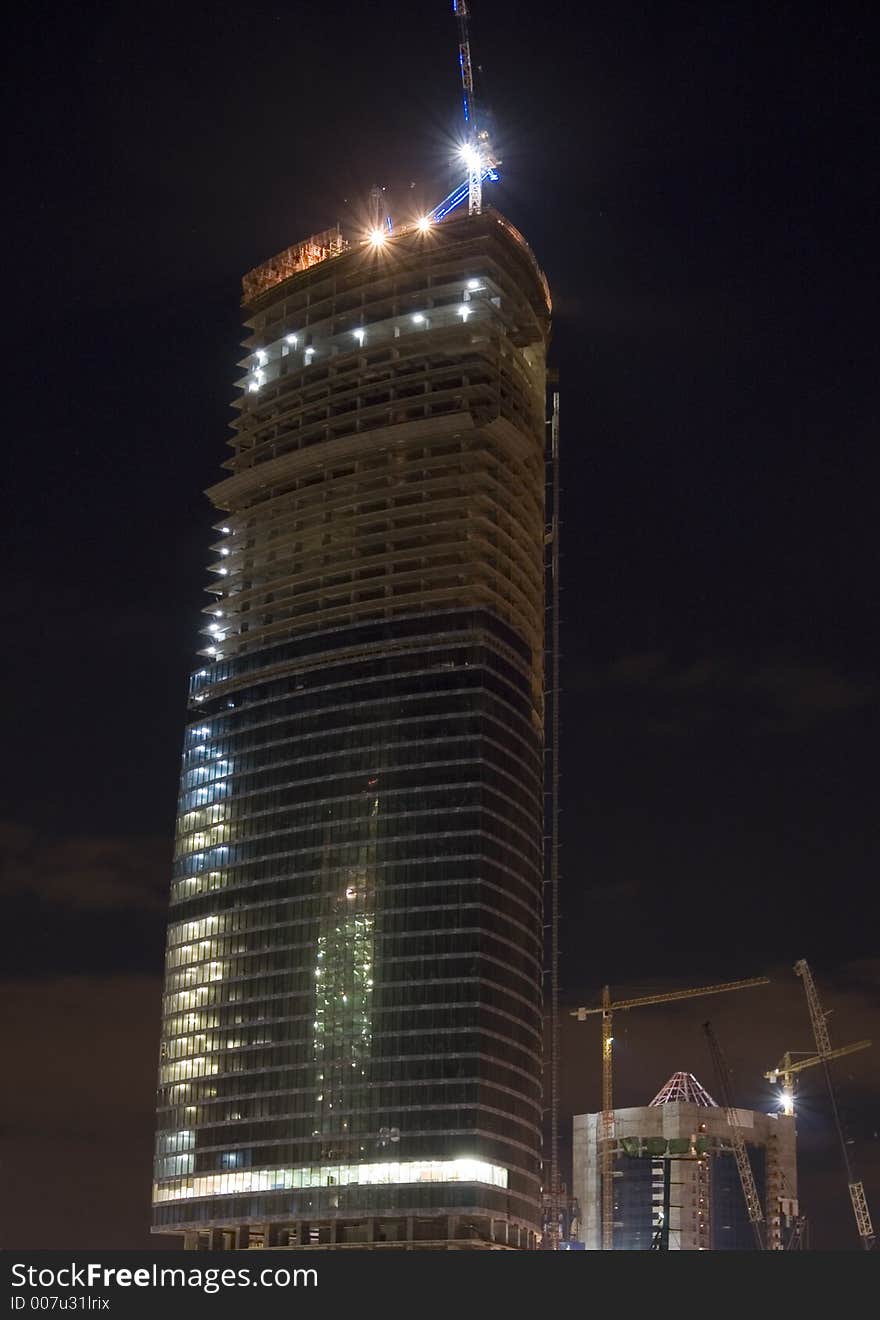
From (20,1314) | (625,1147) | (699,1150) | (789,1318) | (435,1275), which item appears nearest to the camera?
(20,1314)

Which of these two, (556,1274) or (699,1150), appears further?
(699,1150)

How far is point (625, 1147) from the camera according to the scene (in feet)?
376

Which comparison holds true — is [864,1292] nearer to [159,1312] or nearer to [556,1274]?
[556,1274]

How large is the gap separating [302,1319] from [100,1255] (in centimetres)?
1131

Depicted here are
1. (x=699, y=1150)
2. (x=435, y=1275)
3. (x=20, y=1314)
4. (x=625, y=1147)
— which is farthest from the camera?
(x=699, y=1150)

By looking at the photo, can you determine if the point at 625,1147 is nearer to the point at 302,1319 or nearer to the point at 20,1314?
the point at 302,1319

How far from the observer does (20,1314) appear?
90.0 m

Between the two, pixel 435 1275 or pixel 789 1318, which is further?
pixel 435 1275

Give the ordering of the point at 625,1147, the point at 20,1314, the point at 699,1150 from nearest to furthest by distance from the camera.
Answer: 1. the point at 20,1314
2. the point at 625,1147
3. the point at 699,1150

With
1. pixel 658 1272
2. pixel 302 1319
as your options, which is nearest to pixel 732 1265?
pixel 658 1272

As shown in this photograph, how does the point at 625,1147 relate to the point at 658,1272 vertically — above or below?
above

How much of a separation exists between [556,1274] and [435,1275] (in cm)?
744

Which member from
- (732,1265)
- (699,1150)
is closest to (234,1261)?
(732,1265)

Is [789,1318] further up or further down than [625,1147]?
further down
